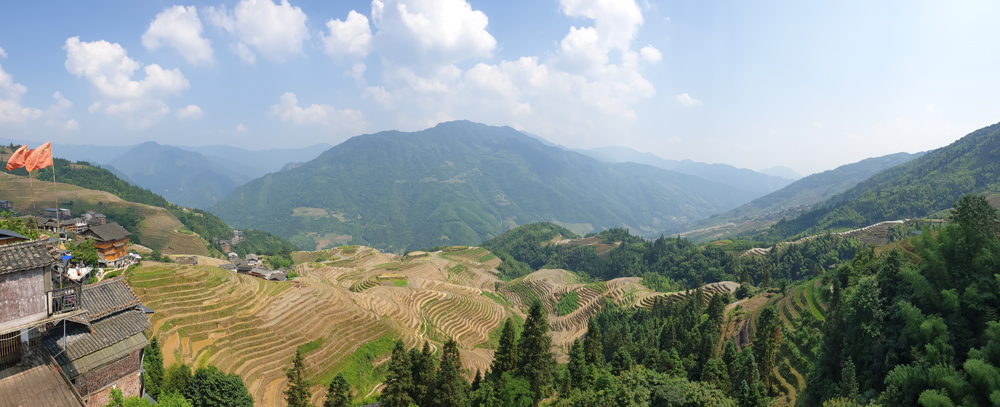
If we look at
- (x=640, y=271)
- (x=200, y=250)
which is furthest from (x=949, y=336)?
(x=200, y=250)

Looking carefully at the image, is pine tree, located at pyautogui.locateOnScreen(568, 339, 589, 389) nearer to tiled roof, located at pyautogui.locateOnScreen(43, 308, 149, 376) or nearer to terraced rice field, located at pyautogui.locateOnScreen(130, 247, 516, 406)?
terraced rice field, located at pyautogui.locateOnScreen(130, 247, 516, 406)

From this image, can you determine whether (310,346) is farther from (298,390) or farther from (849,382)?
(849,382)

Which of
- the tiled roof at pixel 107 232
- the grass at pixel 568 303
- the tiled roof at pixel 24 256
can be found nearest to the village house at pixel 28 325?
the tiled roof at pixel 24 256

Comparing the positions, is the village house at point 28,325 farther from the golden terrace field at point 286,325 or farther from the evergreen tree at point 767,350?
the evergreen tree at point 767,350

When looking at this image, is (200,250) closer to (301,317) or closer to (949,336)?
(301,317)

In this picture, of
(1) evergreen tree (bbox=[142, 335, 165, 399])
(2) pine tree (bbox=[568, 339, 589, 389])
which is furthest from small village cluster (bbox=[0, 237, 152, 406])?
(2) pine tree (bbox=[568, 339, 589, 389])
